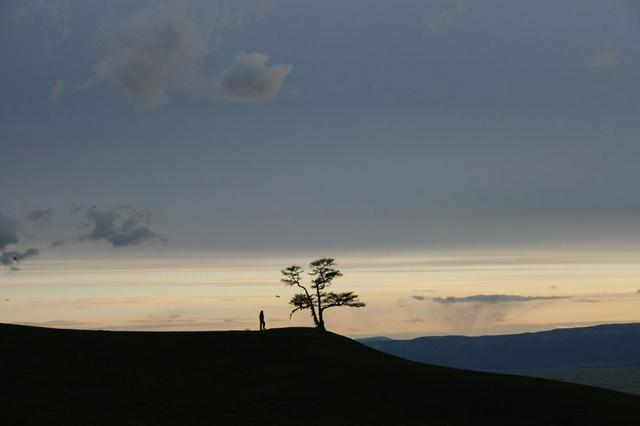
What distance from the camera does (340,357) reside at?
249 ft

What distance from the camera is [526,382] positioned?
7600 cm

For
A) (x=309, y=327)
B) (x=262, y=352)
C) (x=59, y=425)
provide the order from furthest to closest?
(x=309, y=327)
(x=262, y=352)
(x=59, y=425)

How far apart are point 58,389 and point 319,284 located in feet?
190

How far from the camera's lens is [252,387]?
206 feet

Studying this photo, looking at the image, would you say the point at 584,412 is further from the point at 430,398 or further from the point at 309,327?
the point at 309,327

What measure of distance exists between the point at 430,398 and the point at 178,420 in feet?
78.2

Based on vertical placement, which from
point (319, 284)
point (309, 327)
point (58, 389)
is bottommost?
point (58, 389)

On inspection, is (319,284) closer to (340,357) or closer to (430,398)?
(340,357)

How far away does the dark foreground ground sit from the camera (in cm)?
5131

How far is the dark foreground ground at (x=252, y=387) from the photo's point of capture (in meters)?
51.3

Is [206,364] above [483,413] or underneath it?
above

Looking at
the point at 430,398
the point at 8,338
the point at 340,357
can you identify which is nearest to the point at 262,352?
the point at 340,357

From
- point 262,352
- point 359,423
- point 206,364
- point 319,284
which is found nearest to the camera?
point 359,423

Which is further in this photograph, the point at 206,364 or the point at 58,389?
the point at 206,364
